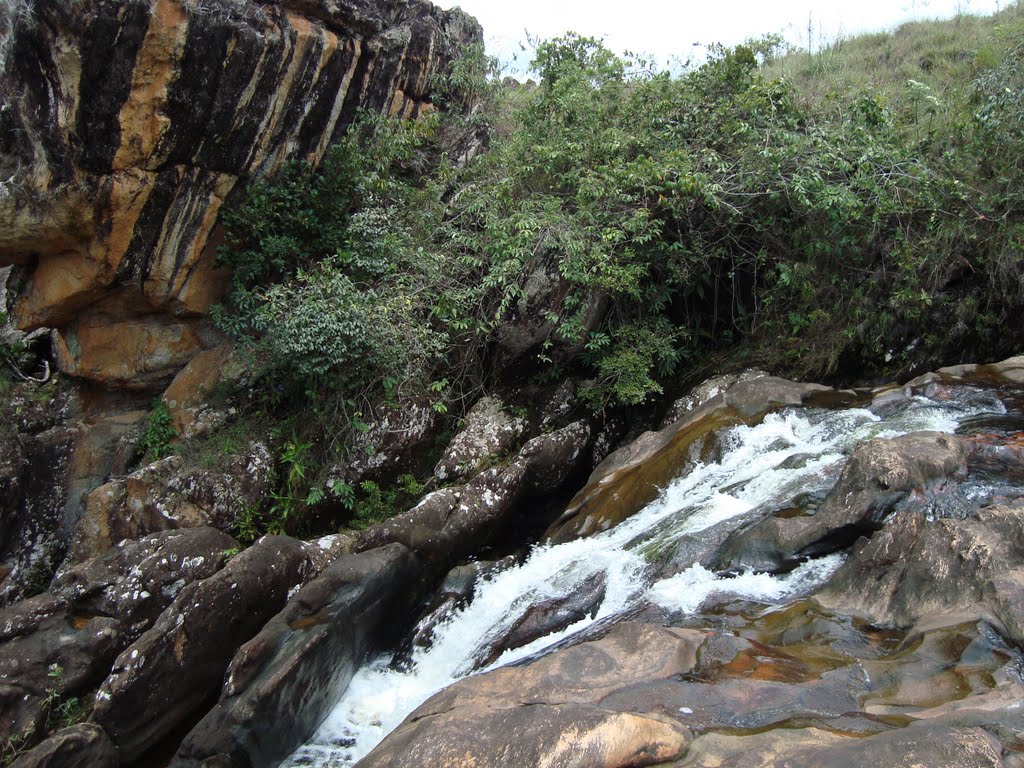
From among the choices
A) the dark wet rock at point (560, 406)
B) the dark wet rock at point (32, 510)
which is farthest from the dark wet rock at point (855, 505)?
the dark wet rock at point (32, 510)

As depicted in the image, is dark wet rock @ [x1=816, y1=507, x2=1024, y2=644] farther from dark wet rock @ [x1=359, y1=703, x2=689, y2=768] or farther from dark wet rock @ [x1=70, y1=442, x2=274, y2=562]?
dark wet rock @ [x1=70, y1=442, x2=274, y2=562]

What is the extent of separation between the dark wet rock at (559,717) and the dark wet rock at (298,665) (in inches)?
84.4

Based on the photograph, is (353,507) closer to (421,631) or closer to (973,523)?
(421,631)

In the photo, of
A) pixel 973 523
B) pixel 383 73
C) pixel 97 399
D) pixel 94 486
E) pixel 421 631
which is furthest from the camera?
pixel 383 73

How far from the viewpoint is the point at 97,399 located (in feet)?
34.1

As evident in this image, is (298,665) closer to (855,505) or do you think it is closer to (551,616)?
(551,616)

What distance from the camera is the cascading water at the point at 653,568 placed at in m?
5.84

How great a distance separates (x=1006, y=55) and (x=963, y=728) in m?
10.0

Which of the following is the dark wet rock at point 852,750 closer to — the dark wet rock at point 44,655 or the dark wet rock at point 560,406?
the dark wet rock at point 44,655

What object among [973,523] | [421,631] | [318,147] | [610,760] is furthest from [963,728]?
[318,147]

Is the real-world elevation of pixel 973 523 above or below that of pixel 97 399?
below

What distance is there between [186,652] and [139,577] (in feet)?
4.06

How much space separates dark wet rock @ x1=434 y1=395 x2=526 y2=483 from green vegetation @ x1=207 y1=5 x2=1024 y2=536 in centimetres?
41

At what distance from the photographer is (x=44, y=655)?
683cm
